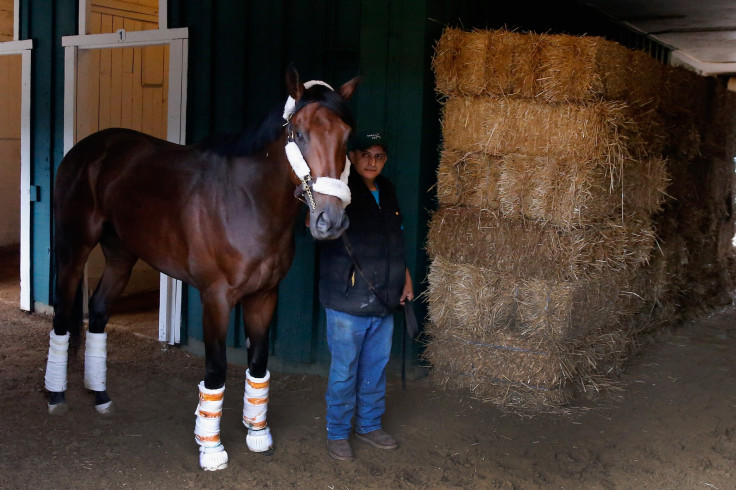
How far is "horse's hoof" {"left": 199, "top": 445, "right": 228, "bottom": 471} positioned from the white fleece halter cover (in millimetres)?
1375

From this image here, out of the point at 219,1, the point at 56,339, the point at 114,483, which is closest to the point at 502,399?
the point at 114,483

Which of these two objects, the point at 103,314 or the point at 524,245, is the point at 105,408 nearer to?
the point at 103,314

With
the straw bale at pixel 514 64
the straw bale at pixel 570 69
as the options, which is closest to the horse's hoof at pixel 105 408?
the straw bale at pixel 514 64

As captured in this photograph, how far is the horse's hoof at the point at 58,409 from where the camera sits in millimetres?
4086

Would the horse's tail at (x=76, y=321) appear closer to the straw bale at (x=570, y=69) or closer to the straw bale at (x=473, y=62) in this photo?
the straw bale at (x=473, y=62)

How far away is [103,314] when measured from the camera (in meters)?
4.22

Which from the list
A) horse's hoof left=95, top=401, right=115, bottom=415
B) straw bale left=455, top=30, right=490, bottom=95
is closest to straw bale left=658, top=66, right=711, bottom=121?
straw bale left=455, top=30, right=490, bottom=95

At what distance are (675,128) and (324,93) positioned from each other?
3.87m

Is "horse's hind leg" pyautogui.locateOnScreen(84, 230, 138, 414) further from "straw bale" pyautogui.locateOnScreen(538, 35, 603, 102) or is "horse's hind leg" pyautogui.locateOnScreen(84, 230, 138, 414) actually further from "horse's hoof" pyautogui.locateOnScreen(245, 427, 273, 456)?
"straw bale" pyautogui.locateOnScreen(538, 35, 603, 102)

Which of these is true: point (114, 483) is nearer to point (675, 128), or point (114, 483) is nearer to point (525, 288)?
point (525, 288)

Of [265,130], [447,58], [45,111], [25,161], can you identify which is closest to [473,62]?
[447,58]

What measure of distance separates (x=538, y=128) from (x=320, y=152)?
5.83ft

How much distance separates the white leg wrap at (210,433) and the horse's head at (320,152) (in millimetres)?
1067

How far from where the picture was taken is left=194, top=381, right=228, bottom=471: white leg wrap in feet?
11.2
